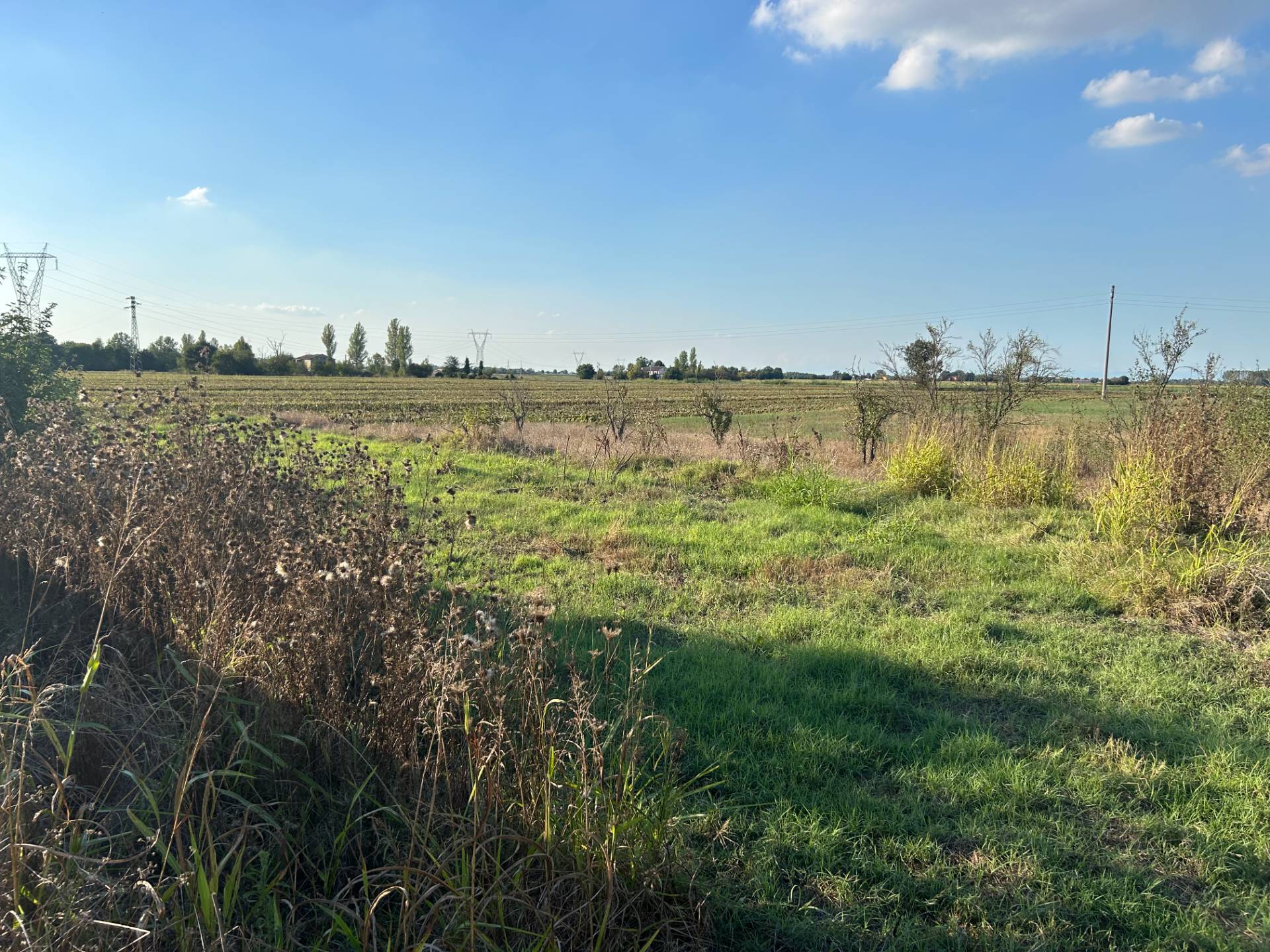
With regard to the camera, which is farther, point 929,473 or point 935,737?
point 929,473

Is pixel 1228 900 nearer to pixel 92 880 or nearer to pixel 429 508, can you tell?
pixel 92 880

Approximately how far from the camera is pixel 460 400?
139ft

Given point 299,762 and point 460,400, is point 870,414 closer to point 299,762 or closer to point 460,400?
point 299,762

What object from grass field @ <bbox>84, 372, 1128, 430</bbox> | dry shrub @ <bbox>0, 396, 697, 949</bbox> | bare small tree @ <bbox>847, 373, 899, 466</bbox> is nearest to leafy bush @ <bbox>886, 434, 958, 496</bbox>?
bare small tree @ <bbox>847, 373, 899, 466</bbox>

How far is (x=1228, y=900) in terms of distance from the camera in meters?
2.53

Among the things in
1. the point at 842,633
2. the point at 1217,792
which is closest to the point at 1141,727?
the point at 1217,792

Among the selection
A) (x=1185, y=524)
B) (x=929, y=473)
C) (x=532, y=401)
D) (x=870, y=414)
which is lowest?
(x=1185, y=524)

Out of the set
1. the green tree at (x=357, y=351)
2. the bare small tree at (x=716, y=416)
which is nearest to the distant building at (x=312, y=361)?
the green tree at (x=357, y=351)

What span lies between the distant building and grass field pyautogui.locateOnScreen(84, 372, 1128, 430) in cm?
874

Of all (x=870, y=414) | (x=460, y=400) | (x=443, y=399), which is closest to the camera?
(x=870, y=414)

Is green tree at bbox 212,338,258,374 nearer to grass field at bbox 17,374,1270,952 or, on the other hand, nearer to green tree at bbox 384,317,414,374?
green tree at bbox 384,317,414,374

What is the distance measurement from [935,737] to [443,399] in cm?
4388

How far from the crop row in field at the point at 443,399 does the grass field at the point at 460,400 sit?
80 mm

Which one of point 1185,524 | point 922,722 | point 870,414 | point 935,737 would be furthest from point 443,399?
point 935,737
